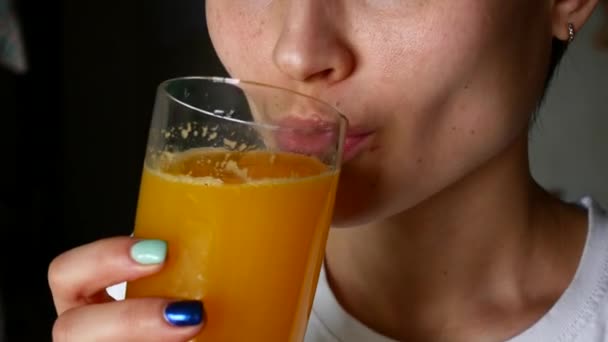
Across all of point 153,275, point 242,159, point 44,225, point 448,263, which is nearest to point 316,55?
point 242,159

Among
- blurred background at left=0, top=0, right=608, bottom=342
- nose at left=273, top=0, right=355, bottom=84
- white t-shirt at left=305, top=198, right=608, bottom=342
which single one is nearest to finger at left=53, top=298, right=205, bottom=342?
nose at left=273, top=0, right=355, bottom=84

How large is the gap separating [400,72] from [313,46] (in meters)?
0.11

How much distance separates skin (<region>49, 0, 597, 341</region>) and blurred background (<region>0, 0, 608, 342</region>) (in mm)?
1301

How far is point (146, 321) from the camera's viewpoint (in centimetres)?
61

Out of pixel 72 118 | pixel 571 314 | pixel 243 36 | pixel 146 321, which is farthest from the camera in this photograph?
pixel 72 118

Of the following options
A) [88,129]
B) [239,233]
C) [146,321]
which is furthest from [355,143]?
[88,129]

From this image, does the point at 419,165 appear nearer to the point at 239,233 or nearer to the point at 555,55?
the point at 239,233

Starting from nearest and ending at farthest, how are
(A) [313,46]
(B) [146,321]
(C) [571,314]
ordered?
(B) [146,321] < (A) [313,46] < (C) [571,314]

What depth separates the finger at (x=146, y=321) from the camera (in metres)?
0.61

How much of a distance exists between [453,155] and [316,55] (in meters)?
0.24

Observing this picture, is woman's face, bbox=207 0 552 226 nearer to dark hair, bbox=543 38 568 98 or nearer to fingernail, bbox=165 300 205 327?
dark hair, bbox=543 38 568 98

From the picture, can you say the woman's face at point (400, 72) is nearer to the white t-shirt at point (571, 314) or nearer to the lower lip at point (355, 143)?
the lower lip at point (355, 143)

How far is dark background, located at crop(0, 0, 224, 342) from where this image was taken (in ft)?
8.16

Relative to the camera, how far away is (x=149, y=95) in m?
2.68
